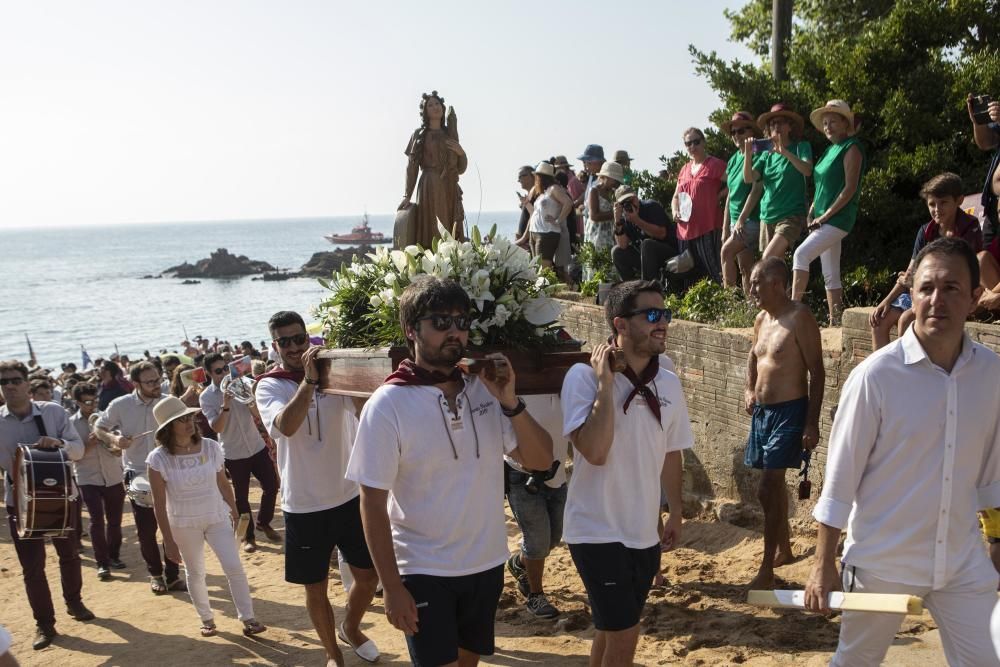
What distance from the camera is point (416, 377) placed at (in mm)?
4203

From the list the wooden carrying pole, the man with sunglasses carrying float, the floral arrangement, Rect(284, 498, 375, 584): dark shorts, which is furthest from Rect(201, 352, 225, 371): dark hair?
the wooden carrying pole

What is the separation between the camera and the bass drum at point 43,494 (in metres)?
7.82

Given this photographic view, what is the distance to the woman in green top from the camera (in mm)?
8414

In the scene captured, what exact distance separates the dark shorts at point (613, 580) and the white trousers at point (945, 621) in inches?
37.9

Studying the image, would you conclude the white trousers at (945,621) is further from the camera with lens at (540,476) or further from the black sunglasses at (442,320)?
the camera with lens at (540,476)

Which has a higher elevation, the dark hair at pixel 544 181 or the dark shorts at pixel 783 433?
the dark hair at pixel 544 181

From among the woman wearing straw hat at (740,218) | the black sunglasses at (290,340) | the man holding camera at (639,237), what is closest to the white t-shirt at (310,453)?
the black sunglasses at (290,340)

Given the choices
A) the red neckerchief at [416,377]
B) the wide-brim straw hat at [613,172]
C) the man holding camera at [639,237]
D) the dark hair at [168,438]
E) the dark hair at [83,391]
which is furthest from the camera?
the wide-brim straw hat at [613,172]

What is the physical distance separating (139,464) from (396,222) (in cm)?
342

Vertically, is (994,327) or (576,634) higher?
(994,327)

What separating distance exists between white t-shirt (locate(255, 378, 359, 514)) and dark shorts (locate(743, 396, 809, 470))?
9.37 ft

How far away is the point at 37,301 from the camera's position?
100000 millimetres

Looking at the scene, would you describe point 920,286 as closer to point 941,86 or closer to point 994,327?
point 994,327

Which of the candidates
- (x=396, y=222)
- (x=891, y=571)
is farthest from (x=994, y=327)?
(x=396, y=222)
